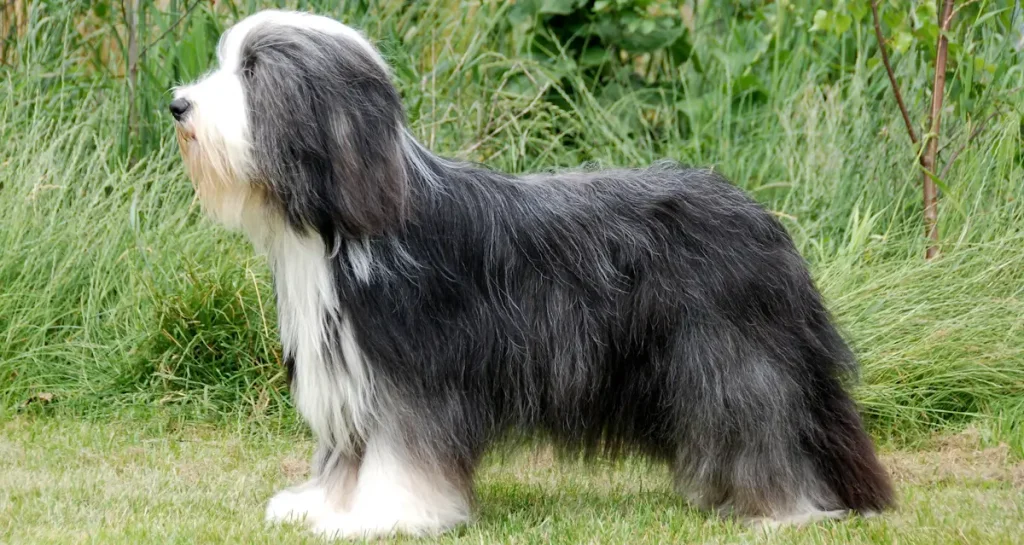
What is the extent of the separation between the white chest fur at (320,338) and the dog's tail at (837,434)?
1.43 meters

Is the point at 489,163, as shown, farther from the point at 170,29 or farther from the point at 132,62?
the point at 132,62

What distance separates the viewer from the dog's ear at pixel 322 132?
3547 millimetres

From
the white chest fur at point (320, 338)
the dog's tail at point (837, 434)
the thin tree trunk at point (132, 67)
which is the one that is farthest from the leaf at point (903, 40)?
the thin tree trunk at point (132, 67)

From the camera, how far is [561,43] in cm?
759

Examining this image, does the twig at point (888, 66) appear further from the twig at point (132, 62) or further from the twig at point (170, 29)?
the twig at point (132, 62)

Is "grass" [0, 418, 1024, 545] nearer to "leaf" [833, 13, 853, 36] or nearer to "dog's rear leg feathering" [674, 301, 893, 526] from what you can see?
"dog's rear leg feathering" [674, 301, 893, 526]

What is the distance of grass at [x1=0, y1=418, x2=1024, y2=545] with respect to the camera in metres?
3.95

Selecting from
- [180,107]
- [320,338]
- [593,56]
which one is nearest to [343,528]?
[320,338]

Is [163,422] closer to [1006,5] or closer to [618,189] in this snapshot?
[618,189]

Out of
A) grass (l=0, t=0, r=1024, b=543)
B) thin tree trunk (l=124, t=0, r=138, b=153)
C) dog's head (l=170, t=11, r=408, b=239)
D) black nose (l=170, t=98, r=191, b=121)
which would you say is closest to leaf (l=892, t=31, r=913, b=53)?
grass (l=0, t=0, r=1024, b=543)

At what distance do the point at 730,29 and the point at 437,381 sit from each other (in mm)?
4412


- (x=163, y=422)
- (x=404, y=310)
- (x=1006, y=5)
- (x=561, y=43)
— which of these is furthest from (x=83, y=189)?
(x=1006, y=5)

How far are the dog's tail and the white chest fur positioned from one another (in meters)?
1.43

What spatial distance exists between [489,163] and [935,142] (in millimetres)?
2236
